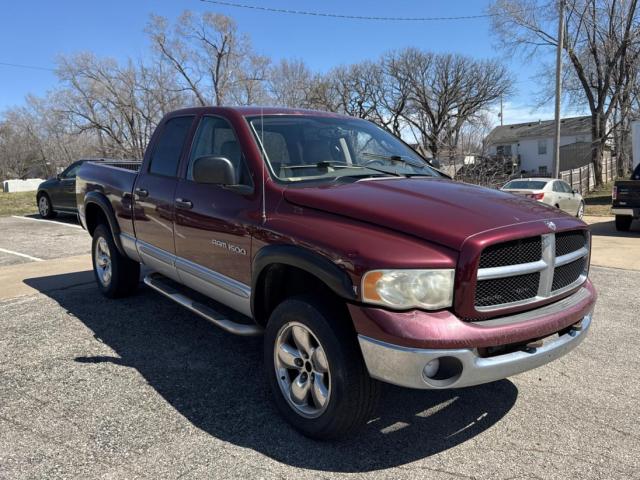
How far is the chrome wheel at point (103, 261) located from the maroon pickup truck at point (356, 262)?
6.19ft

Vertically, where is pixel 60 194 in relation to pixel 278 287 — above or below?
above

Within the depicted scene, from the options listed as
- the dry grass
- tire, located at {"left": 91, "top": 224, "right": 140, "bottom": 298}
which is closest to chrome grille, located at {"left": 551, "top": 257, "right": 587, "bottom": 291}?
tire, located at {"left": 91, "top": 224, "right": 140, "bottom": 298}

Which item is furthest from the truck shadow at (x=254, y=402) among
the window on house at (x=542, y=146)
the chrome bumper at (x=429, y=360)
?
the window on house at (x=542, y=146)

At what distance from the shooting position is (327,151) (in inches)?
152

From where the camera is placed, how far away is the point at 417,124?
52.0 metres

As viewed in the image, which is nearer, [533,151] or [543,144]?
[543,144]

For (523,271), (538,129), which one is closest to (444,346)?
(523,271)

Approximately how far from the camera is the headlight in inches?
98.4

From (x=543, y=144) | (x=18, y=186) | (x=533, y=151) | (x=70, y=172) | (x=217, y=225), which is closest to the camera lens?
(x=217, y=225)

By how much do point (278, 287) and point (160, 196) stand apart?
67.2 inches

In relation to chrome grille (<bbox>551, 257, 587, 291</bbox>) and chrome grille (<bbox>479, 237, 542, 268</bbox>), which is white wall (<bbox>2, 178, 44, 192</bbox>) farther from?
chrome grille (<bbox>479, 237, 542, 268</bbox>)

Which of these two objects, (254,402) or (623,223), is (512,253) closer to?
(254,402)

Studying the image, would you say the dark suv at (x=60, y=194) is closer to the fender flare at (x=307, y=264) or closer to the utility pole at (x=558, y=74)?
the fender flare at (x=307, y=264)

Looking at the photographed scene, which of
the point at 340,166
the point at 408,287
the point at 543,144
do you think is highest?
the point at 543,144
